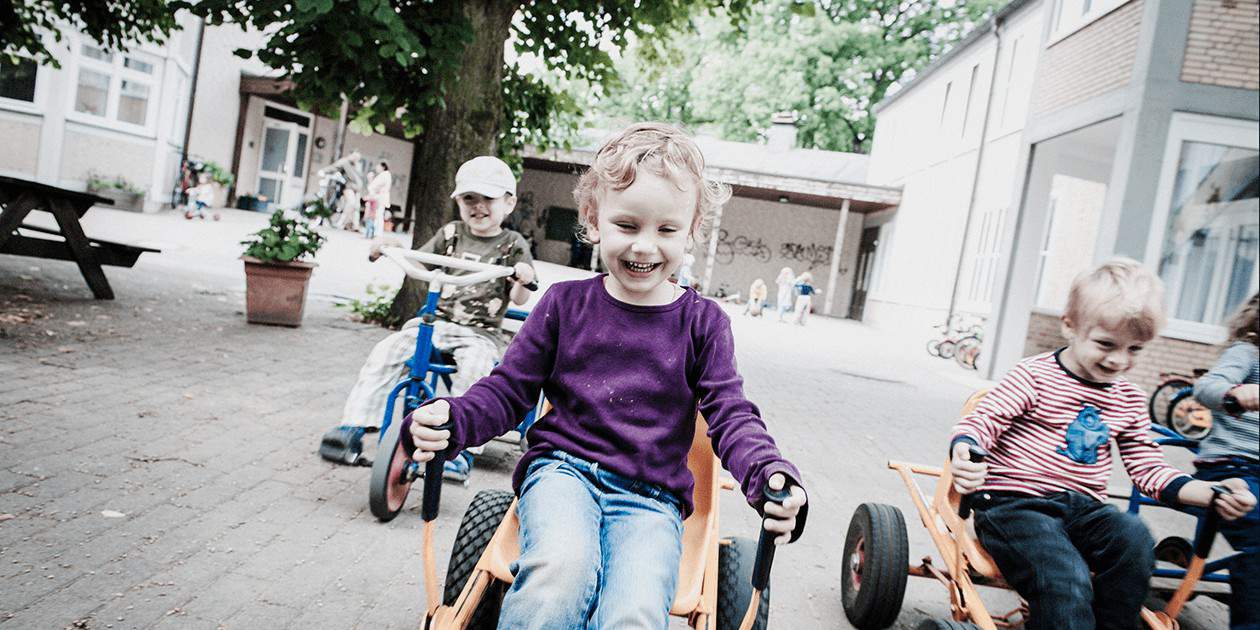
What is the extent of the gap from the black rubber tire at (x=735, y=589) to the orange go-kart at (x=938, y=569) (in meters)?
0.61

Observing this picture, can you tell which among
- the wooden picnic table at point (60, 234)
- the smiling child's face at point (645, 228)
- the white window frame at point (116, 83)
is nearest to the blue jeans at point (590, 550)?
the smiling child's face at point (645, 228)

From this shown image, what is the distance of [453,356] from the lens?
12.6 ft

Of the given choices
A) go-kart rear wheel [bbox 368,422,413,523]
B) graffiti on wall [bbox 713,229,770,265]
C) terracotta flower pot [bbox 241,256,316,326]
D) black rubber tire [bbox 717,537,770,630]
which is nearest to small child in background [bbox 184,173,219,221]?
terracotta flower pot [bbox 241,256,316,326]

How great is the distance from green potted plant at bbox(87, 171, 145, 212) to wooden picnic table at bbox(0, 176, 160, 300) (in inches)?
467

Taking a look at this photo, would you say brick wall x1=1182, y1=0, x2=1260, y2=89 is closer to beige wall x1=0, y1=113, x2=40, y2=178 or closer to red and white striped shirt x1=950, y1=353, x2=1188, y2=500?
red and white striped shirt x1=950, y1=353, x2=1188, y2=500

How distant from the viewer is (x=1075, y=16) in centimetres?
1205

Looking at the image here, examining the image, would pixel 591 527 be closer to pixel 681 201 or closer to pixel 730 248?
pixel 681 201

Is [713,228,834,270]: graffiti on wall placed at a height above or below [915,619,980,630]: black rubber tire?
above

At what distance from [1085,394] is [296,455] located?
3476mm

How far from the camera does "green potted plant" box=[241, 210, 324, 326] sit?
6957 mm

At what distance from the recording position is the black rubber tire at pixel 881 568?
2.79 metres

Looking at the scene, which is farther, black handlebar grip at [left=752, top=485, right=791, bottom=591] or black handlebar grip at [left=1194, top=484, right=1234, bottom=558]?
black handlebar grip at [left=1194, top=484, right=1234, bottom=558]

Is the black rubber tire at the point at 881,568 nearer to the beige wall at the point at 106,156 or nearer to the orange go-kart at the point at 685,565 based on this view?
the orange go-kart at the point at 685,565

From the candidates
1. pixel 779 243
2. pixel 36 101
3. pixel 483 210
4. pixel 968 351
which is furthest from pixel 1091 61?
pixel 36 101
